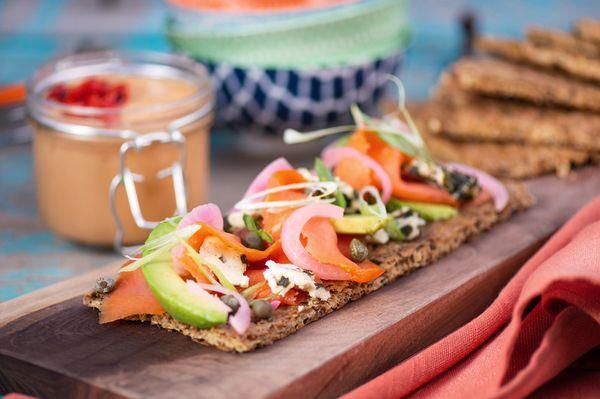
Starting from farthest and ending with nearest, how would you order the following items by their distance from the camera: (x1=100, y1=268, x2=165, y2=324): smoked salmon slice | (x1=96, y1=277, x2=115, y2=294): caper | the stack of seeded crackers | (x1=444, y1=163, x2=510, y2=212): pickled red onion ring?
the stack of seeded crackers < (x1=444, y1=163, x2=510, y2=212): pickled red onion ring < (x1=96, y1=277, x2=115, y2=294): caper < (x1=100, y1=268, x2=165, y2=324): smoked salmon slice

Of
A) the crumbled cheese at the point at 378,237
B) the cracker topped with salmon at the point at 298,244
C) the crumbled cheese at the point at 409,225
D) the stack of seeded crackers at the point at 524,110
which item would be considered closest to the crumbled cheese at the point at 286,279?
the cracker topped with salmon at the point at 298,244

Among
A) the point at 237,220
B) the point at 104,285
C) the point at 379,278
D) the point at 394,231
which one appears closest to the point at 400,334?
the point at 379,278

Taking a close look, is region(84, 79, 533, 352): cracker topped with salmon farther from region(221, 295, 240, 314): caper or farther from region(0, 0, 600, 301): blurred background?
region(0, 0, 600, 301): blurred background

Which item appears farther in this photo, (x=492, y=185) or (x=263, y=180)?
(x=492, y=185)

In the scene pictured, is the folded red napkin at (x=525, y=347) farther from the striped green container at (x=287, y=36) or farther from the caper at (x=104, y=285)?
the striped green container at (x=287, y=36)

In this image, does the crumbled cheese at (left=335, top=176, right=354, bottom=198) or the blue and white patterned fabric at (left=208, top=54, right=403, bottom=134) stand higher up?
the crumbled cheese at (left=335, top=176, right=354, bottom=198)

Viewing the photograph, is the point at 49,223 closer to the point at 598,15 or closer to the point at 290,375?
the point at 290,375

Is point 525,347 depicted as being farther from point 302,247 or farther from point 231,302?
point 231,302

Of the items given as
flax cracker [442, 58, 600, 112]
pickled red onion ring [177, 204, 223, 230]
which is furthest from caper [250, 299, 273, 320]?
flax cracker [442, 58, 600, 112]
